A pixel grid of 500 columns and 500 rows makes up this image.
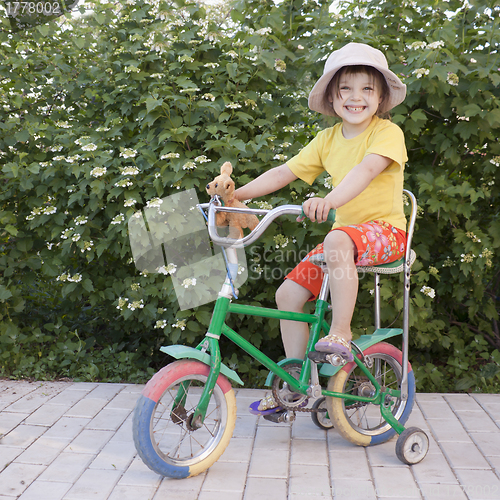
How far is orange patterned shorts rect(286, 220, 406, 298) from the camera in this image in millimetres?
2258

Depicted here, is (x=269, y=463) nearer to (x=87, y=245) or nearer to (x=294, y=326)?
(x=294, y=326)

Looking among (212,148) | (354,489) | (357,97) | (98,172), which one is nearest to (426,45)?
(357,97)

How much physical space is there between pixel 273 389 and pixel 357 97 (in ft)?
4.42

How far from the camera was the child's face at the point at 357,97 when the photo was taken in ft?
7.71

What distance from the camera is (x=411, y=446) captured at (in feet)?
7.95

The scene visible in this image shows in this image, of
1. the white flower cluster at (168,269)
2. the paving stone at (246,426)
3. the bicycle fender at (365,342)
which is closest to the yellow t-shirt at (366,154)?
the bicycle fender at (365,342)

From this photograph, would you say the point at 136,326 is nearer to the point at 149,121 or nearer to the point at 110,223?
the point at 110,223

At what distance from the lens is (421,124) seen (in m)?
3.26

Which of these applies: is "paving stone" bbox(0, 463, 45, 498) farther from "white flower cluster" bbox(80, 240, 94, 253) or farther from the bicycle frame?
"white flower cluster" bbox(80, 240, 94, 253)

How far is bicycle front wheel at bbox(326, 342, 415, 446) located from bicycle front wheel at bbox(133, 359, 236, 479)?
0.50 meters

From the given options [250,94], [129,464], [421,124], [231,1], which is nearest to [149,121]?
[250,94]

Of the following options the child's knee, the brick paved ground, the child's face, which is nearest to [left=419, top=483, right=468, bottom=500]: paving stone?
the brick paved ground

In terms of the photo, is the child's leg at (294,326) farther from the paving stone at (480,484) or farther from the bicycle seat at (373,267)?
the paving stone at (480,484)

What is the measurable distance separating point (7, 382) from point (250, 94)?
7.71 ft
